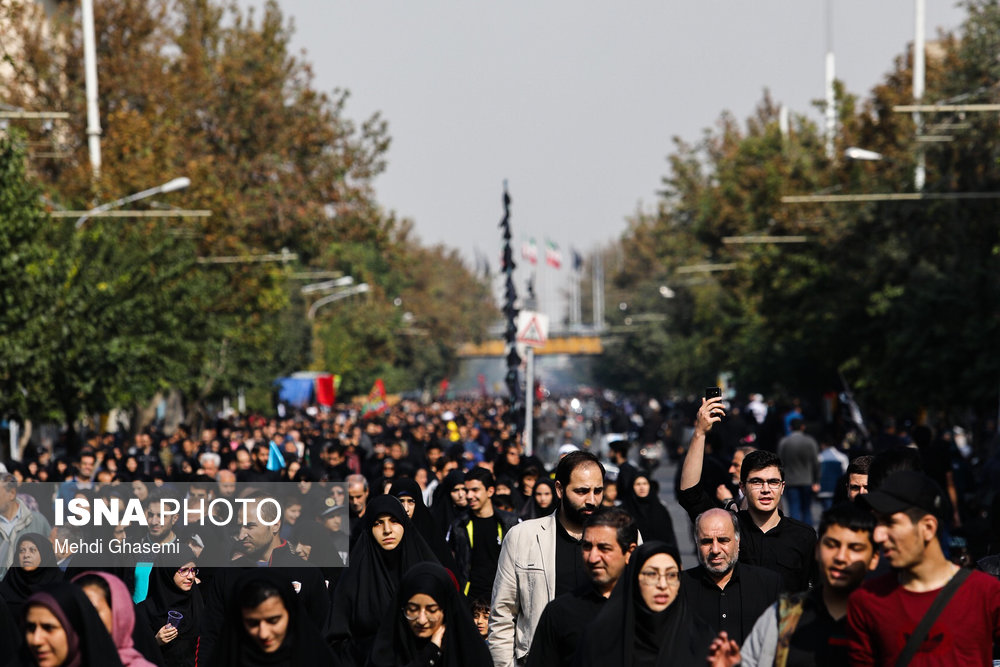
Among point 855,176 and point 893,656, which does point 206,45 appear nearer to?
point 855,176

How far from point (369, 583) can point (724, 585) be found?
209 cm

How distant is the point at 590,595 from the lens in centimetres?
652

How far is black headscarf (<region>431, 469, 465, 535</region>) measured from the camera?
1178 cm

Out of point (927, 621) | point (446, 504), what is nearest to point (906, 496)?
point (927, 621)

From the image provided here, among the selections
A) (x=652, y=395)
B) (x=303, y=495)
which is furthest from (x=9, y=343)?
(x=652, y=395)

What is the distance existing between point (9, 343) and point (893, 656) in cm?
2119

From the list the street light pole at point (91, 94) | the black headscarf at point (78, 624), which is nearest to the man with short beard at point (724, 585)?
the black headscarf at point (78, 624)

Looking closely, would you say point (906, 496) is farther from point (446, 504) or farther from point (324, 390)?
point (324, 390)

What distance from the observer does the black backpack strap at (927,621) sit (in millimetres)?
5094

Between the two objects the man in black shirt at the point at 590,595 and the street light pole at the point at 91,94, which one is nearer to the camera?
the man in black shirt at the point at 590,595

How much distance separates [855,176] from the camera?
4025 cm

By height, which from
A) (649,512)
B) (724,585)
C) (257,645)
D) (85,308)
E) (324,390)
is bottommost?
(324,390)

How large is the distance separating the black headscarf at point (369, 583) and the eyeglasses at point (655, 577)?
2.23 meters

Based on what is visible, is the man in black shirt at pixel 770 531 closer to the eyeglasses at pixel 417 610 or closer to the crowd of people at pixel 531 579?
the crowd of people at pixel 531 579
